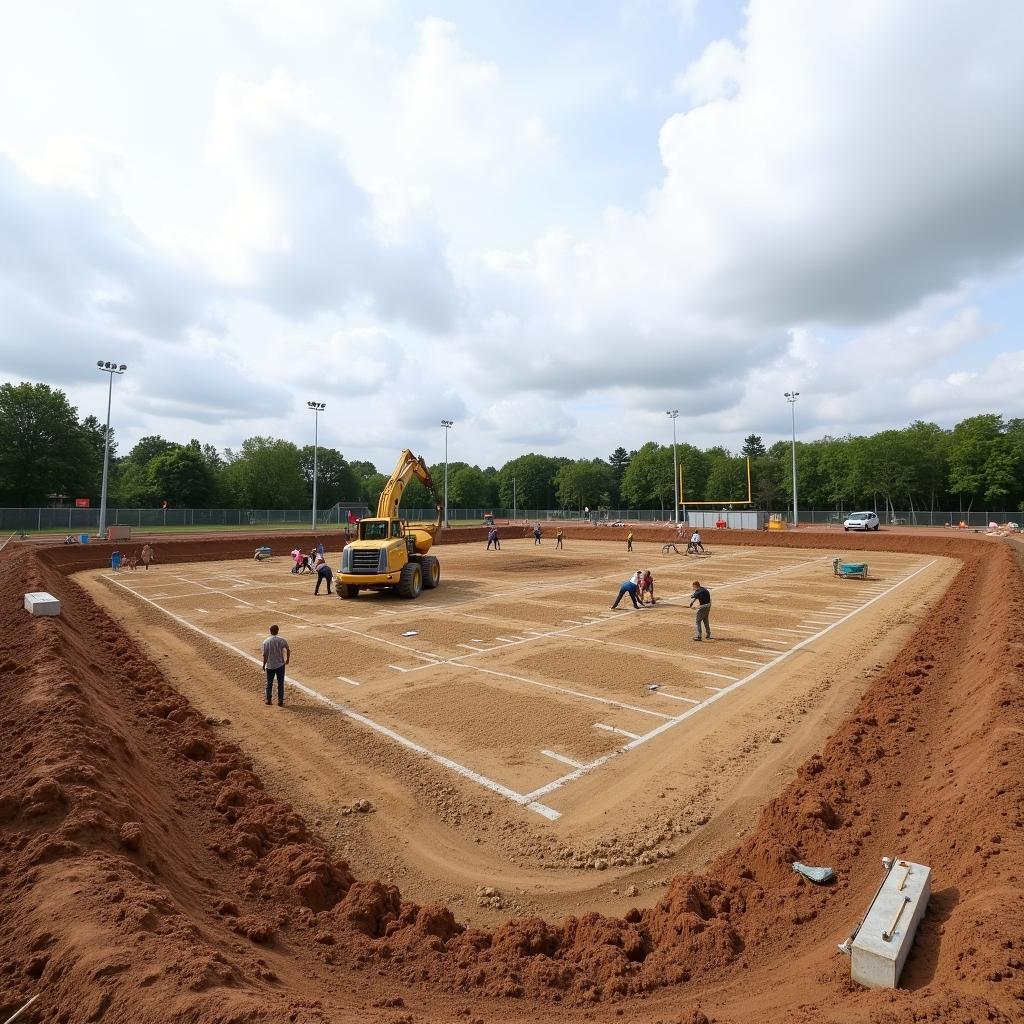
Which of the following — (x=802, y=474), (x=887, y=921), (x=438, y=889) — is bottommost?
(x=438, y=889)

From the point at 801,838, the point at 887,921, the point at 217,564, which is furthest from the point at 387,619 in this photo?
the point at 217,564

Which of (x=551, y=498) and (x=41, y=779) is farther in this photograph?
(x=551, y=498)

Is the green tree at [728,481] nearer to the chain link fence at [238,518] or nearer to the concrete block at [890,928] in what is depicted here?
the chain link fence at [238,518]

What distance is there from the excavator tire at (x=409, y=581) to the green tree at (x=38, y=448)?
56.9 meters

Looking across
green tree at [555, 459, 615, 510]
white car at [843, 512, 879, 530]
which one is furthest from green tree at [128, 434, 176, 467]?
white car at [843, 512, 879, 530]

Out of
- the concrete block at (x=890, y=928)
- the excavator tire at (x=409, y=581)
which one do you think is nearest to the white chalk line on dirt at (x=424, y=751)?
the concrete block at (x=890, y=928)

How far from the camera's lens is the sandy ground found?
20.9 ft

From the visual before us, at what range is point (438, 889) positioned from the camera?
5.85 meters

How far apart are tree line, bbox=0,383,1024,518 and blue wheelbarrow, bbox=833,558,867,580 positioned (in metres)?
49.7

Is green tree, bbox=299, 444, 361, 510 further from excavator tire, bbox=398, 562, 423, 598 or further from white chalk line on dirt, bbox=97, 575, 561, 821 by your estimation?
white chalk line on dirt, bbox=97, 575, 561, 821

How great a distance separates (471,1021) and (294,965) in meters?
1.49

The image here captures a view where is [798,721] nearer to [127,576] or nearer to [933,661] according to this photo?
[933,661]

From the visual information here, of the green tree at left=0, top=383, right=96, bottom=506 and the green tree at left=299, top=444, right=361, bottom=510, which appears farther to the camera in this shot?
the green tree at left=299, top=444, right=361, bottom=510

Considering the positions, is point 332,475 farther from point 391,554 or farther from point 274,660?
point 274,660
